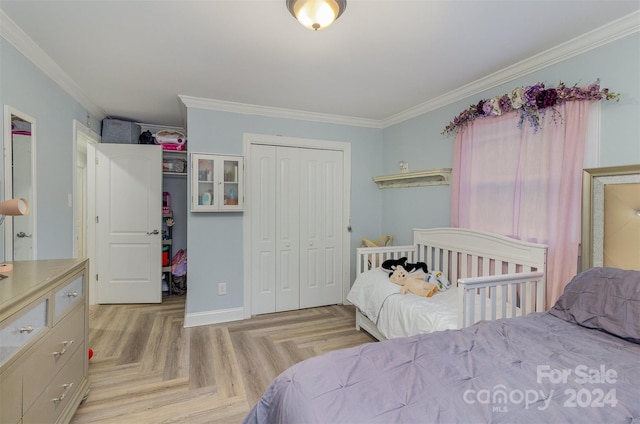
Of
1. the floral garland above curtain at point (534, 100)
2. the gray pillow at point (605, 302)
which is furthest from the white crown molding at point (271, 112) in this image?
the gray pillow at point (605, 302)

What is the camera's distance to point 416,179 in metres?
3.47

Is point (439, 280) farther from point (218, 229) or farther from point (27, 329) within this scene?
point (27, 329)

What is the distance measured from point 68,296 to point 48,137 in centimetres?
147

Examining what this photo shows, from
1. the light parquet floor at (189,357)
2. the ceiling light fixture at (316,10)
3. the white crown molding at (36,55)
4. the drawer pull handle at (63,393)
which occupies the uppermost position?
the white crown molding at (36,55)

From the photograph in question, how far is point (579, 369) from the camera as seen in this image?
1.17m

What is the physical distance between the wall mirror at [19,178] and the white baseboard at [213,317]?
1.48 metres

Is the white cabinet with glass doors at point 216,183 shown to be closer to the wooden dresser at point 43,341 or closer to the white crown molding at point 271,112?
the white crown molding at point 271,112

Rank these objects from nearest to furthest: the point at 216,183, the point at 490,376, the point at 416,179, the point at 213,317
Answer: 1. the point at 490,376
2. the point at 216,183
3. the point at 213,317
4. the point at 416,179

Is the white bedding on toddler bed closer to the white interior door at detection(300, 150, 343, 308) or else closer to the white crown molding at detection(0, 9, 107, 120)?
the white interior door at detection(300, 150, 343, 308)

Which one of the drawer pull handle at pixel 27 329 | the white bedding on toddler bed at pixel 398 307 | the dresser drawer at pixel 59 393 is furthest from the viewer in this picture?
the white bedding on toddler bed at pixel 398 307

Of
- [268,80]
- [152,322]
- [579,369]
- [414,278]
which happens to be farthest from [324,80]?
[152,322]

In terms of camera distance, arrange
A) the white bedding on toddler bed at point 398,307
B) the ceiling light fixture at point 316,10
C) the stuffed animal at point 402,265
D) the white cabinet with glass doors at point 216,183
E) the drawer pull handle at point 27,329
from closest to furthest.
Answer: the drawer pull handle at point 27,329 < the ceiling light fixture at point 316,10 < the white bedding on toddler bed at point 398,307 < the stuffed animal at point 402,265 < the white cabinet with glass doors at point 216,183

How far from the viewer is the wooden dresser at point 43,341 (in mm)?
1203

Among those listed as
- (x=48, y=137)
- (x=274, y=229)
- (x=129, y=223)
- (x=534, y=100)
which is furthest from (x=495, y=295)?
(x=129, y=223)
